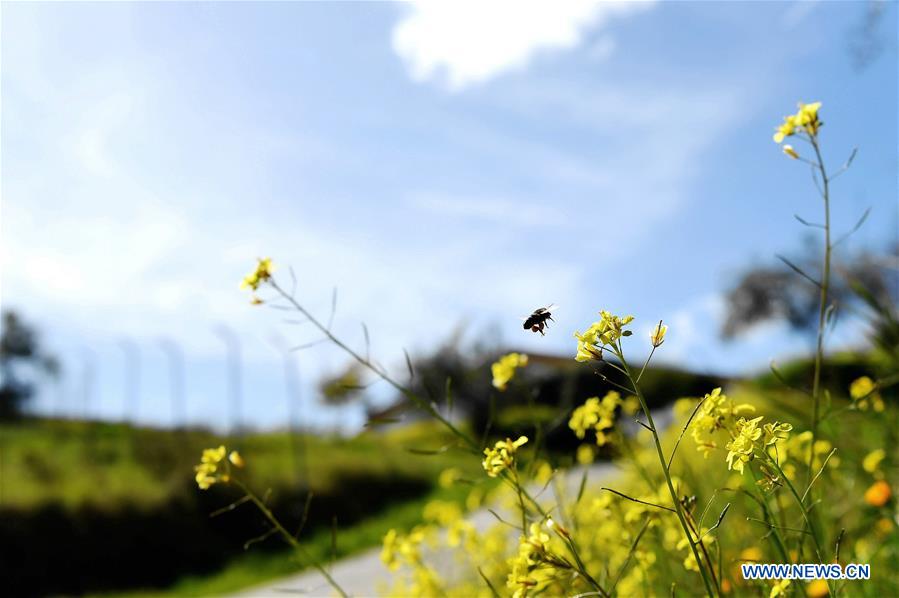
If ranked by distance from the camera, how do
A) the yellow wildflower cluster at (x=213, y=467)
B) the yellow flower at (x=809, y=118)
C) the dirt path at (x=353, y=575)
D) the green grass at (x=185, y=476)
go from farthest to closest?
1. the green grass at (x=185, y=476)
2. the dirt path at (x=353, y=575)
3. the yellow wildflower cluster at (x=213, y=467)
4. the yellow flower at (x=809, y=118)

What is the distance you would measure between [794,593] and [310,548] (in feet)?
30.4

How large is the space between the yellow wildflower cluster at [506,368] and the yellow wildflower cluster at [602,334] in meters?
0.76

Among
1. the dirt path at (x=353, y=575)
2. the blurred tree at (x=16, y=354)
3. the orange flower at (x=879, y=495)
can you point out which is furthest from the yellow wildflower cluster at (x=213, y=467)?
the blurred tree at (x=16, y=354)

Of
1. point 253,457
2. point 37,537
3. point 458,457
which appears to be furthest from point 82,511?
point 458,457

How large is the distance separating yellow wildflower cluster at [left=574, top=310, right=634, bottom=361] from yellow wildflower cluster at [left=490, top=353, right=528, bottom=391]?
0.76 m

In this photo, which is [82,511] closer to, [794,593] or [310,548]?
[310,548]

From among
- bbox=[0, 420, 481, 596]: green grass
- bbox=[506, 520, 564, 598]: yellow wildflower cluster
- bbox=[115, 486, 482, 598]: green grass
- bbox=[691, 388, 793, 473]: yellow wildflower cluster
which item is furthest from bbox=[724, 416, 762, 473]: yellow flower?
bbox=[115, 486, 482, 598]: green grass

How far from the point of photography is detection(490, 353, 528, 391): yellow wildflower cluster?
6.55 feet

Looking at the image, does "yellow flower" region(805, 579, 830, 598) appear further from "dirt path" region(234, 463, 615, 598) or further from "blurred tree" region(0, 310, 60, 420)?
"blurred tree" region(0, 310, 60, 420)

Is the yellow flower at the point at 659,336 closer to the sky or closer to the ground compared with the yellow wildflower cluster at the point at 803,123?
closer to the ground

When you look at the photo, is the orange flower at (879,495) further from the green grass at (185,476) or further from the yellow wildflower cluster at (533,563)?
the green grass at (185,476)

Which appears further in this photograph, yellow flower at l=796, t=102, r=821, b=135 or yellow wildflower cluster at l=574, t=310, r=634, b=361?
yellow flower at l=796, t=102, r=821, b=135

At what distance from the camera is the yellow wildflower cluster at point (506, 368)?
6.55 feet

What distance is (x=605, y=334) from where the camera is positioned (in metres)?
1.21
